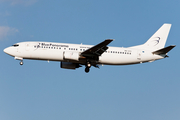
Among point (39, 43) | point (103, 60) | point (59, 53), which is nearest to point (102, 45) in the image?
point (103, 60)

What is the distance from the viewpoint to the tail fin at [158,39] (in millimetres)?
47094

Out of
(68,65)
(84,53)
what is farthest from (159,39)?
(68,65)

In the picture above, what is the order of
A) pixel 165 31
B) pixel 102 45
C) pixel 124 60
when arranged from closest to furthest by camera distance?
pixel 102 45 < pixel 124 60 < pixel 165 31

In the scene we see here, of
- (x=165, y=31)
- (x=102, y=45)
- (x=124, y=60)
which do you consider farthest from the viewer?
(x=165, y=31)

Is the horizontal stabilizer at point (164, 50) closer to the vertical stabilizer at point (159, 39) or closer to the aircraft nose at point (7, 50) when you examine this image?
the vertical stabilizer at point (159, 39)

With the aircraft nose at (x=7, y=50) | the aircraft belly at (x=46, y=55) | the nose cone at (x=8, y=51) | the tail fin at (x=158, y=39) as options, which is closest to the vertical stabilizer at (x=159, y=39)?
the tail fin at (x=158, y=39)

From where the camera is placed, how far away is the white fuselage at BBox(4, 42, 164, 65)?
A: 43062 mm

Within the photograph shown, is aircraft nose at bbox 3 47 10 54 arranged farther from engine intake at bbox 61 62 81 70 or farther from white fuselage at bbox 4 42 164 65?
engine intake at bbox 61 62 81 70

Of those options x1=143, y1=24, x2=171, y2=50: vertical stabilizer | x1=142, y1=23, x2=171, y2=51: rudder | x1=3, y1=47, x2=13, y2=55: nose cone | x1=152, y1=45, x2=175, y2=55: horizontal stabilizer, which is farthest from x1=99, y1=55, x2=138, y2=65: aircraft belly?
x1=3, y1=47, x2=13, y2=55: nose cone

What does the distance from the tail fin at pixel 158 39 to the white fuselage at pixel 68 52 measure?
80.4 inches

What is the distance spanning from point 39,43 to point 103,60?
9404mm

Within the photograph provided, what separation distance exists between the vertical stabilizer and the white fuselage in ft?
7.54

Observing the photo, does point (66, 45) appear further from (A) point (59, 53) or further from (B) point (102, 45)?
(B) point (102, 45)

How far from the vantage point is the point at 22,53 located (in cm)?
4359
